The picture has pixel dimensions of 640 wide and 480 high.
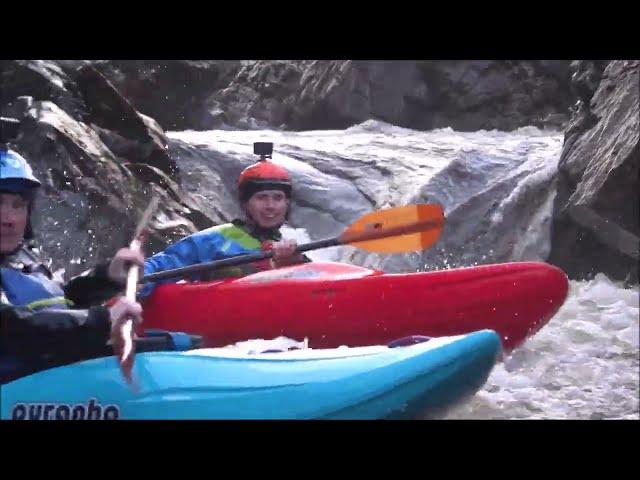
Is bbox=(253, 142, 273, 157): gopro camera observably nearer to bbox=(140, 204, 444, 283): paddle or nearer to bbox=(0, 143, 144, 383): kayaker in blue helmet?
bbox=(140, 204, 444, 283): paddle

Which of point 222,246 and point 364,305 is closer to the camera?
point 364,305

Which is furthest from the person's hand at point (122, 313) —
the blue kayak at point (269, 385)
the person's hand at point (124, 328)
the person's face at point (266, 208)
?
the person's face at point (266, 208)

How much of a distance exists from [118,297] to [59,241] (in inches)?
26.2

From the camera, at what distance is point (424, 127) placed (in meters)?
3.11

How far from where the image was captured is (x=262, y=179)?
277cm

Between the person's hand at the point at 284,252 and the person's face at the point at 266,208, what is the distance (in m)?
0.11

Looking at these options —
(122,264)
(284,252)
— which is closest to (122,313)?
(122,264)

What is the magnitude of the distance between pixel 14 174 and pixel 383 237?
1134 millimetres

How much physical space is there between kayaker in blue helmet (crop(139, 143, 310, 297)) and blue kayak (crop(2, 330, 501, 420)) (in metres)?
0.67

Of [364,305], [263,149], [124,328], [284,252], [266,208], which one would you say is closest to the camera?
Answer: [124,328]

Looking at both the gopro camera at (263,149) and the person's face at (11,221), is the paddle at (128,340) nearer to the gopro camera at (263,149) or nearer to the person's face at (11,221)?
the person's face at (11,221)

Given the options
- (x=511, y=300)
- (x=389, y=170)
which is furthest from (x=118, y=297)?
(x=389, y=170)

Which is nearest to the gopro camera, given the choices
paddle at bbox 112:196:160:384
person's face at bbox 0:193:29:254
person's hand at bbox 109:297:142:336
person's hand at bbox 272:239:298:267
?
person's hand at bbox 272:239:298:267

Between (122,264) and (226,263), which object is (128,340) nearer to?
(122,264)
